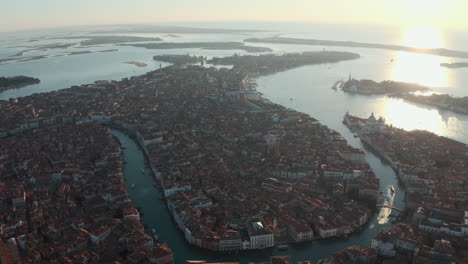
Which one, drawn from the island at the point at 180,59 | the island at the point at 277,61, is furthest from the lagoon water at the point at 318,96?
the island at the point at 180,59

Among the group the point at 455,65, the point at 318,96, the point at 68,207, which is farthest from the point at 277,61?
the point at 68,207

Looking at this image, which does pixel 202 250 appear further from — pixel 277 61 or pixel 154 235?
pixel 277 61

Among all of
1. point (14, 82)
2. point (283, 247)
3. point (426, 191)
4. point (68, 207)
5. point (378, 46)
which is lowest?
point (283, 247)

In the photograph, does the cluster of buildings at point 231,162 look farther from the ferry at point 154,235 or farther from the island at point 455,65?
the island at point 455,65

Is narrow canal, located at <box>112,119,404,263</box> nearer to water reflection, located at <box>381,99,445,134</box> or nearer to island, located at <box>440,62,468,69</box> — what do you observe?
water reflection, located at <box>381,99,445,134</box>

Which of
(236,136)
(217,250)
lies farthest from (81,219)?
(236,136)

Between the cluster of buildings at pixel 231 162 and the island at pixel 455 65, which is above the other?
the island at pixel 455 65

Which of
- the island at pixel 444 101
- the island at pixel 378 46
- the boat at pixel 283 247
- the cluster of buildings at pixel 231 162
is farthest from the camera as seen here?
the island at pixel 378 46

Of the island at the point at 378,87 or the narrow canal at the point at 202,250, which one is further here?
the island at the point at 378,87
